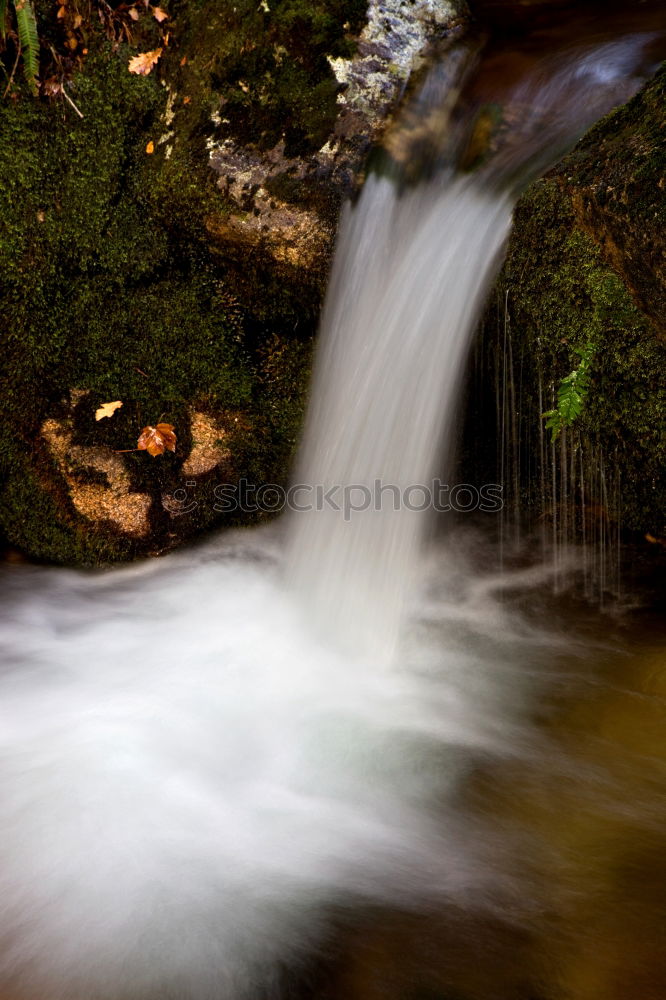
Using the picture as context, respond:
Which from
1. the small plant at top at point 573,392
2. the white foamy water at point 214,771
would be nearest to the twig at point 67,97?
the white foamy water at point 214,771

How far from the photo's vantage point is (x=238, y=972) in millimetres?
2168

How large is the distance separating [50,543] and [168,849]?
2.49 meters

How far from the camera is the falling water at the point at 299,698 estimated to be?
237 centimetres

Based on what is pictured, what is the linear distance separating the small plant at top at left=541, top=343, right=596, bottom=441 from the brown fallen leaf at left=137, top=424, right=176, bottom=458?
83.3 inches

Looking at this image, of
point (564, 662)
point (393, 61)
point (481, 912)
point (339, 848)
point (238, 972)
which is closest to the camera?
point (238, 972)

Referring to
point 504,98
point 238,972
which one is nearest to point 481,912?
point 238,972

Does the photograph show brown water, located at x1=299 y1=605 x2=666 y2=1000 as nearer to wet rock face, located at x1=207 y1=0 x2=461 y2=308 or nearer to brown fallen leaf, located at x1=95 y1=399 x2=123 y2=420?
wet rock face, located at x1=207 y1=0 x2=461 y2=308

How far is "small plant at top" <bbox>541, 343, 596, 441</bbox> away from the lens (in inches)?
139

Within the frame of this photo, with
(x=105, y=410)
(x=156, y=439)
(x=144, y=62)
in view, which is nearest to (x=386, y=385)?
(x=156, y=439)

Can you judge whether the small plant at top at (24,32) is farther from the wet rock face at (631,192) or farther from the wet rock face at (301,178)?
the wet rock face at (631,192)

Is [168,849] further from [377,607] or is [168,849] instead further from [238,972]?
[377,607]

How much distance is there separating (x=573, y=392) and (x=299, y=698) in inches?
73.6

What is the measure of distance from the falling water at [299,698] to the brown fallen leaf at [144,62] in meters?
1.46

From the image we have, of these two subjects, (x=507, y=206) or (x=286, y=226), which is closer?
(x=507, y=206)
